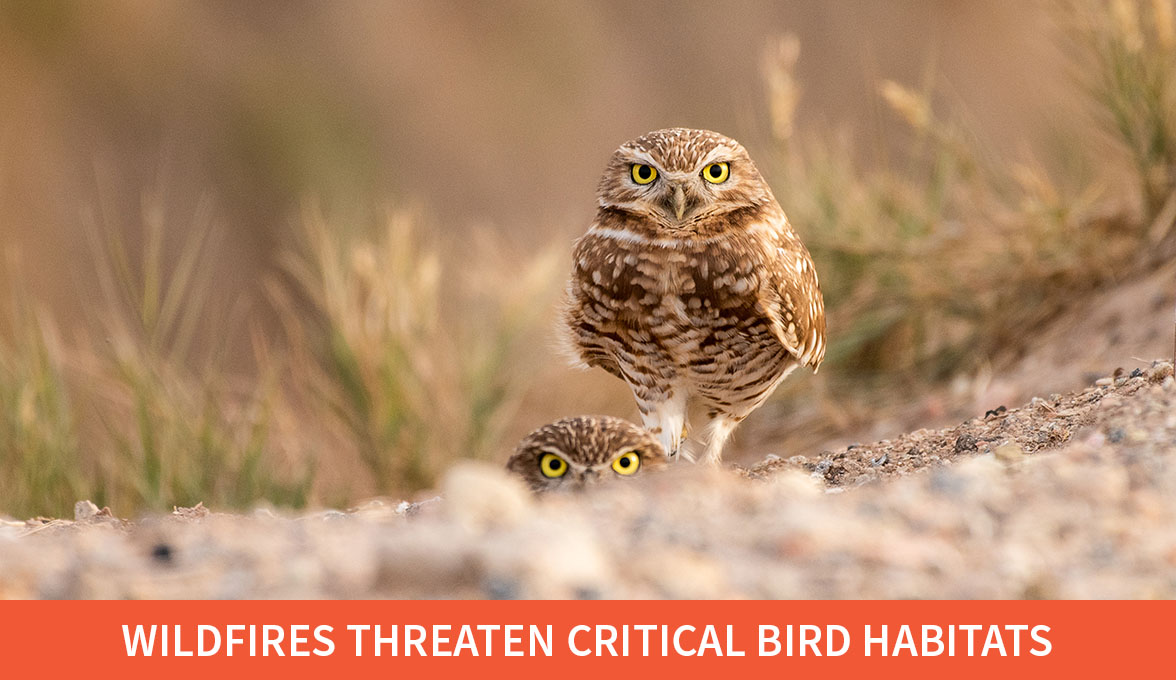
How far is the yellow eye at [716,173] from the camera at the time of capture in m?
3.82

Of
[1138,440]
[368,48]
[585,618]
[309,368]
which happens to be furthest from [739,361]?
[368,48]

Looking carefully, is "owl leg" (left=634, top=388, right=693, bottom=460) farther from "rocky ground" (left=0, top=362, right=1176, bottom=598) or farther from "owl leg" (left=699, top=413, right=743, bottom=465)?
"rocky ground" (left=0, top=362, right=1176, bottom=598)

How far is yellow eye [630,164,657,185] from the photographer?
384 cm

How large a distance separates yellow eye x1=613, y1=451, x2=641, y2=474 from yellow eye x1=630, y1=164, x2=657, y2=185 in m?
1.08

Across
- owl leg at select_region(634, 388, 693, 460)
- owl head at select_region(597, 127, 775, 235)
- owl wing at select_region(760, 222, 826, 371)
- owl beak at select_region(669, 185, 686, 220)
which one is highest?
owl head at select_region(597, 127, 775, 235)

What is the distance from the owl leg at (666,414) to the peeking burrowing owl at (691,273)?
0.05 feet

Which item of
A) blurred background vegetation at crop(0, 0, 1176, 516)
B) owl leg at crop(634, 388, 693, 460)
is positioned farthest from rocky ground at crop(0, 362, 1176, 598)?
blurred background vegetation at crop(0, 0, 1176, 516)

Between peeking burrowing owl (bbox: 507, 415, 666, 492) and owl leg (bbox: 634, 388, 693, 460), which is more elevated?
owl leg (bbox: 634, 388, 693, 460)

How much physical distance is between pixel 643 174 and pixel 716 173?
22 cm

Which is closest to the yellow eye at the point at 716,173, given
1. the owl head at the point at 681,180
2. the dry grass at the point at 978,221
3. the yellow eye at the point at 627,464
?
the owl head at the point at 681,180

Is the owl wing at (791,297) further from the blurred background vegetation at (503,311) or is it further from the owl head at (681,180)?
the blurred background vegetation at (503,311)

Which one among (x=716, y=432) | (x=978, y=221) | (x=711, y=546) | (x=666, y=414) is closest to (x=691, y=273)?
(x=666, y=414)

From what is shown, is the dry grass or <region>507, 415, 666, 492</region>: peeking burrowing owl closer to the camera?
<region>507, 415, 666, 492</region>: peeking burrowing owl

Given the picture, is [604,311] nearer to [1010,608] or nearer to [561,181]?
[1010,608]
